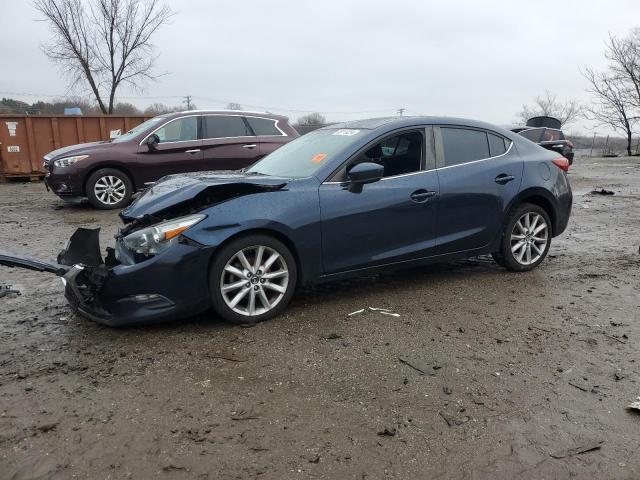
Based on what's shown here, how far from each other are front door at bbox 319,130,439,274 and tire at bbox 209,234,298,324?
1.28 feet

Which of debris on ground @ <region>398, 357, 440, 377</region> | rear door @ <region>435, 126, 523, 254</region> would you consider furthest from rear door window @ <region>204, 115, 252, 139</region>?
debris on ground @ <region>398, 357, 440, 377</region>

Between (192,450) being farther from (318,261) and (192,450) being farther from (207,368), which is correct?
(318,261)

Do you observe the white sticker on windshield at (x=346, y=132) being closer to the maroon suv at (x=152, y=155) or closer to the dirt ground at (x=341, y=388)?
→ the dirt ground at (x=341, y=388)

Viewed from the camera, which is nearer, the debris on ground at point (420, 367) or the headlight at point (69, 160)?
the debris on ground at point (420, 367)

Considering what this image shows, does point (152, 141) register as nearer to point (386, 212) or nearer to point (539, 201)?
point (386, 212)

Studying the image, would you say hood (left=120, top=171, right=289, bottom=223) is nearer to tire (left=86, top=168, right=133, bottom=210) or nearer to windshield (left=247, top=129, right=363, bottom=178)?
windshield (left=247, top=129, right=363, bottom=178)

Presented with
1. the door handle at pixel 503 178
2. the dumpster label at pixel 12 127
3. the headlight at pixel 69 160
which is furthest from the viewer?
the dumpster label at pixel 12 127

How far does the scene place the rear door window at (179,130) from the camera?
9633 millimetres

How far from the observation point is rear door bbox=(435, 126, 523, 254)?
485 centimetres

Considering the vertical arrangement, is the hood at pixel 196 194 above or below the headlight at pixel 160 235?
above

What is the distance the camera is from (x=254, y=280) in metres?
3.98

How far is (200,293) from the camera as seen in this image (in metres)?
3.80

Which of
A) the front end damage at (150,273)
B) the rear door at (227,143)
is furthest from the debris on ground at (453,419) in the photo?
the rear door at (227,143)

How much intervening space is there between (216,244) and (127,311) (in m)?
0.76
